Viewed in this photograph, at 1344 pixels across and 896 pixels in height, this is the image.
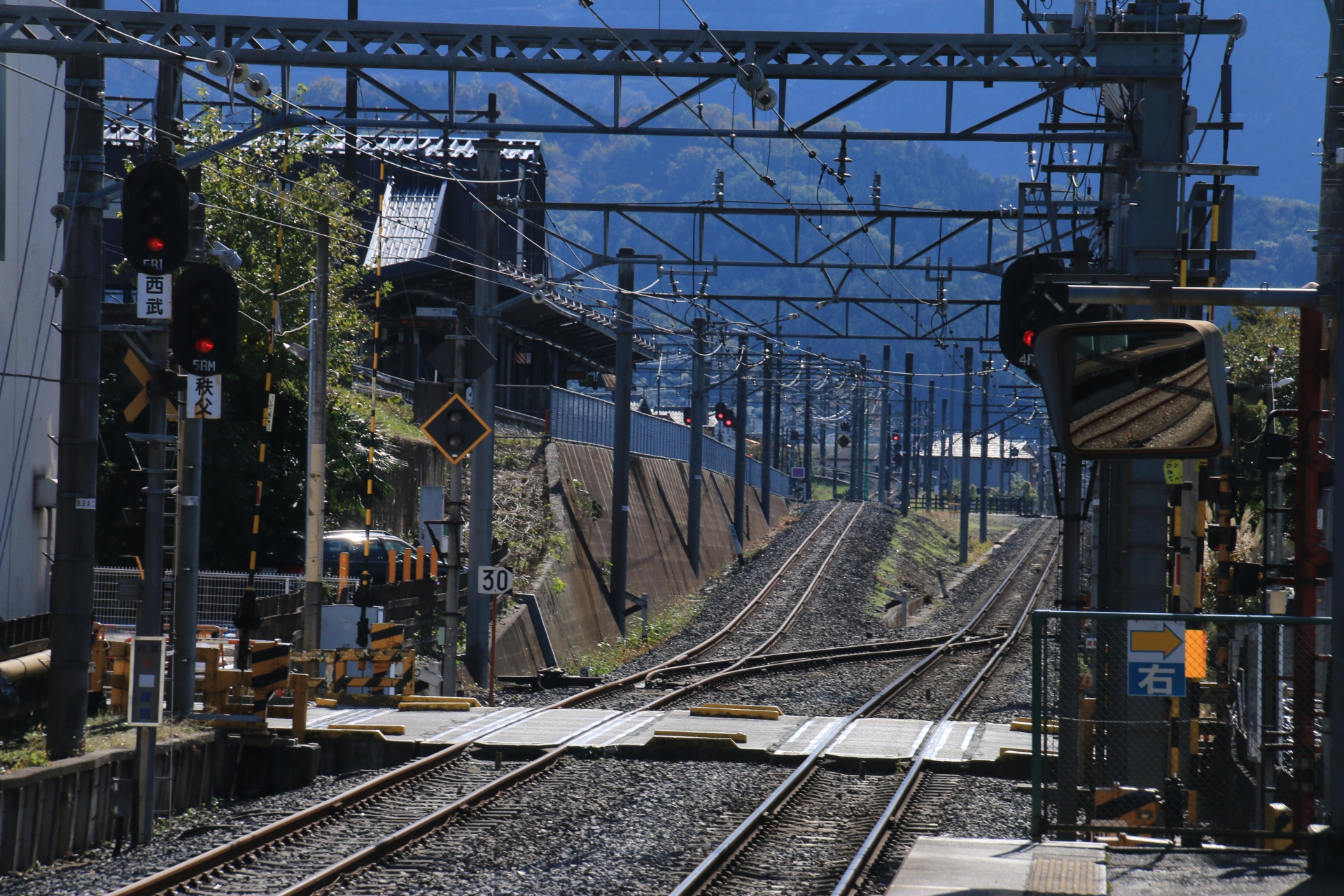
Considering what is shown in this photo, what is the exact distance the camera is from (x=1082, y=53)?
39.3 feet

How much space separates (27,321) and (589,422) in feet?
76.6

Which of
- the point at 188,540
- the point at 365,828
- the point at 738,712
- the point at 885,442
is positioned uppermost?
the point at 885,442

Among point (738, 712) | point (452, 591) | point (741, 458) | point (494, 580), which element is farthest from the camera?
point (741, 458)

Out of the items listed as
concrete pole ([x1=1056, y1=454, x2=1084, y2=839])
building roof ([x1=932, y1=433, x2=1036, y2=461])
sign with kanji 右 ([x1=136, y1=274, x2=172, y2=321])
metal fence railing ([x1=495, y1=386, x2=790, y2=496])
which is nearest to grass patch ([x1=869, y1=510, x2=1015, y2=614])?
metal fence railing ([x1=495, y1=386, x2=790, y2=496])

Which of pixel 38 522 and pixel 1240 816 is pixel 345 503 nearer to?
pixel 38 522

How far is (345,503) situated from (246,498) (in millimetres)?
2229

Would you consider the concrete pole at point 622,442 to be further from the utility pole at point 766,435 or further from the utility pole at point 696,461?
the utility pole at point 766,435

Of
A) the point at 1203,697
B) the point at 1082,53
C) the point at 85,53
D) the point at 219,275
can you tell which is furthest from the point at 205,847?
the point at 1203,697

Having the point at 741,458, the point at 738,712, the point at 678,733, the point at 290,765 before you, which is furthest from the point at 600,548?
the point at 290,765

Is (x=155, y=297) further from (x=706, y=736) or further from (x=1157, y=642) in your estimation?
(x=1157, y=642)

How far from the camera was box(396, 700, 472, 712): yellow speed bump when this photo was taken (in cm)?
1753

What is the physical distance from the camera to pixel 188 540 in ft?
47.5

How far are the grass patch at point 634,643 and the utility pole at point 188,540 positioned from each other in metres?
11.6

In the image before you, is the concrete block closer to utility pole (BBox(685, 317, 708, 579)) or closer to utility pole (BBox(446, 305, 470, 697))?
utility pole (BBox(446, 305, 470, 697))
